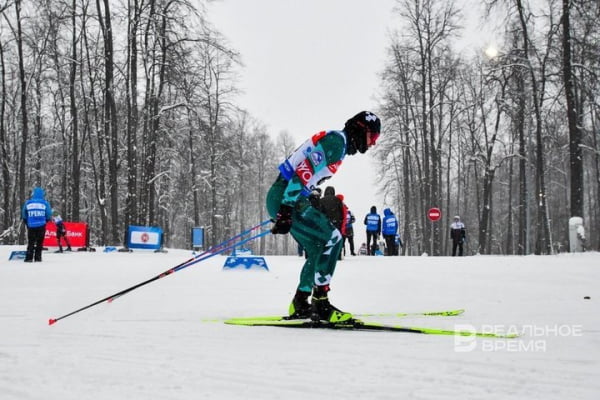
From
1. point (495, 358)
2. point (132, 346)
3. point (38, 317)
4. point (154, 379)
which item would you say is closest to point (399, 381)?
point (495, 358)

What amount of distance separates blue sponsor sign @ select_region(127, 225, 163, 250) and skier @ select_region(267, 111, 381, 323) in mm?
14564

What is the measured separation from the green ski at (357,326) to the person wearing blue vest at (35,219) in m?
9.41

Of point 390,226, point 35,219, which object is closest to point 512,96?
point 390,226

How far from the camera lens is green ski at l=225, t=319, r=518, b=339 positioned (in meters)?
3.69

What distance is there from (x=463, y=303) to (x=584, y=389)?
3417 millimetres

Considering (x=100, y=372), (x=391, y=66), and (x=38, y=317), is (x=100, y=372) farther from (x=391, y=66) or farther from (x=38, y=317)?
(x=391, y=66)

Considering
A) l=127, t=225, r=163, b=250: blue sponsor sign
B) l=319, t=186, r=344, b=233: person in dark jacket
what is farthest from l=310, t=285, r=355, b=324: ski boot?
l=127, t=225, r=163, b=250: blue sponsor sign

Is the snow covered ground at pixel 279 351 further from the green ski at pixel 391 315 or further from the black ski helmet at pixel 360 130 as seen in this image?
the black ski helmet at pixel 360 130

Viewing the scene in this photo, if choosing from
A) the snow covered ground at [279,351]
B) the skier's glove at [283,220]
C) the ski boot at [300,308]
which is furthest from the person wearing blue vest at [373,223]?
the skier's glove at [283,220]

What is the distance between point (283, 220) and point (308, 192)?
0.42 meters

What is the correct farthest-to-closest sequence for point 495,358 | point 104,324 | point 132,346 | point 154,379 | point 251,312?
point 251,312
point 104,324
point 132,346
point 495,358
point 154,379

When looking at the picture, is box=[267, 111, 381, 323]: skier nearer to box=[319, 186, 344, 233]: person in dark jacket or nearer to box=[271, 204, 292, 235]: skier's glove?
box=[271, 204, 292, 235]: skier's glove

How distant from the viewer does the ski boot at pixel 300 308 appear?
177 inches

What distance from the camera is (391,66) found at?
1137 inches
